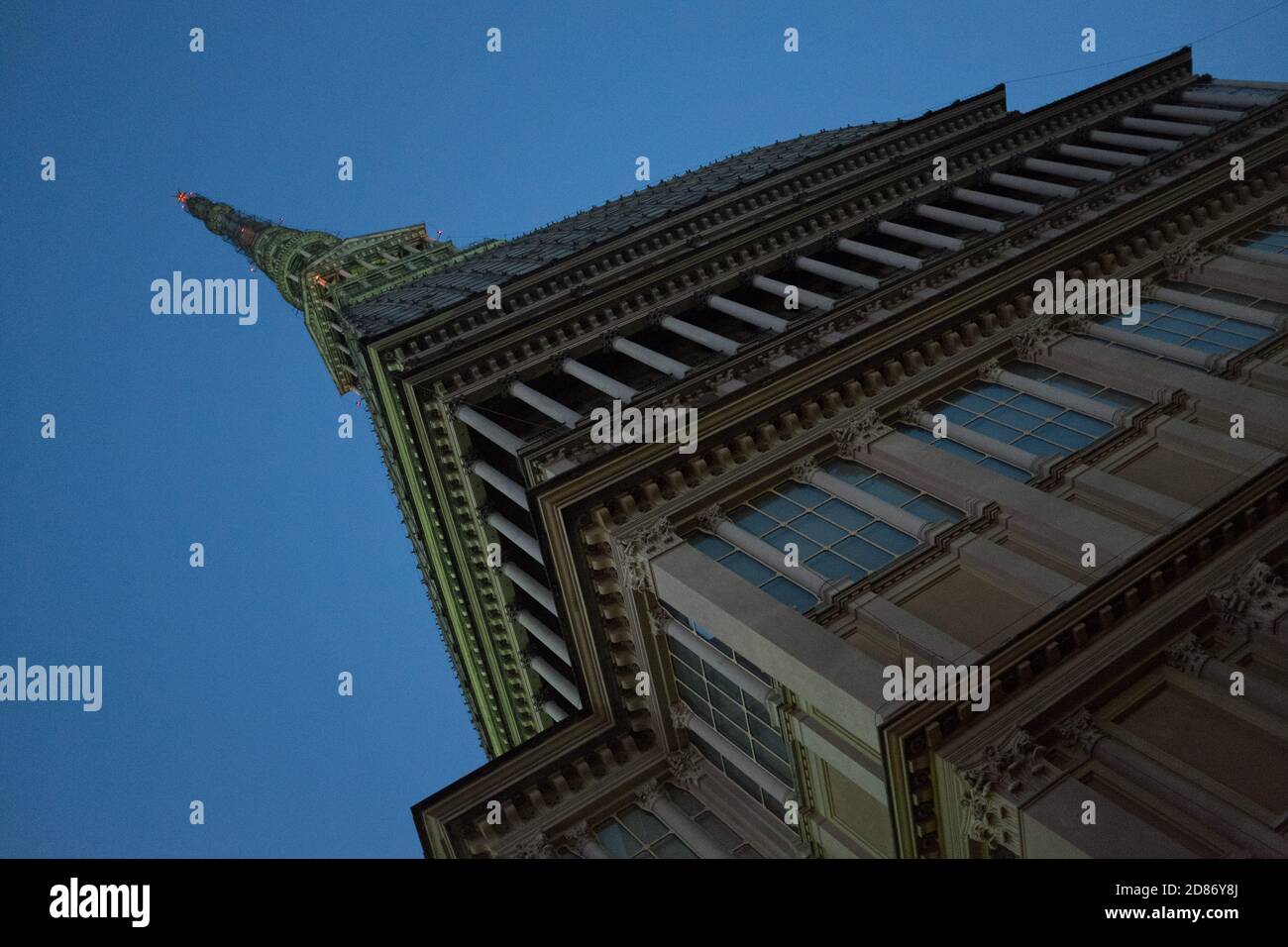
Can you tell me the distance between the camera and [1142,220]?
3291cm

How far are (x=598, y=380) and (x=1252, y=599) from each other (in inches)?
809

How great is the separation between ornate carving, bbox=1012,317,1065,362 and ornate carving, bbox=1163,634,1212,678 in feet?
38.0

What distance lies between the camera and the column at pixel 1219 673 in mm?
17922

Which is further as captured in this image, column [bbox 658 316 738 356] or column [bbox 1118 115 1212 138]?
column [bbox 1118 115 1212 138]

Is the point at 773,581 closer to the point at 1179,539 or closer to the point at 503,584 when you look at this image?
the point at 1179,539

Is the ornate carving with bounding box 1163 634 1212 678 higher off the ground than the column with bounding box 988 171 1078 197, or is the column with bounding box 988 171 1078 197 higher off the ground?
the column with bounding box 988 171 1078 197

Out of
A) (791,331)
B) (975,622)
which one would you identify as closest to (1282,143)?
(791,331)

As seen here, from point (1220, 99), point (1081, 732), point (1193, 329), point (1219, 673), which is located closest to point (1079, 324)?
point (1193, 329)

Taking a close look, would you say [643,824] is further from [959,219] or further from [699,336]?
[959,219]

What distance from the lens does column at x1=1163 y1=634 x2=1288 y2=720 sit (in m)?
17.9

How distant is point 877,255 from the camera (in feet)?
128

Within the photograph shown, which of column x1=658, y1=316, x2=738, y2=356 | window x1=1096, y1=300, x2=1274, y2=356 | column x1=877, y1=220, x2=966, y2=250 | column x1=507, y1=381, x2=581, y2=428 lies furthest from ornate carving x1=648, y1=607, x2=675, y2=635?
column x1=877, y1=220, x2=966, y2=250

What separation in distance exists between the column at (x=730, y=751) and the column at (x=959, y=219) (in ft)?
67.7

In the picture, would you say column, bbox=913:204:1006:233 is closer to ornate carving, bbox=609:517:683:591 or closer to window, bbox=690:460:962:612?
window, bbox=690:460:962:612
